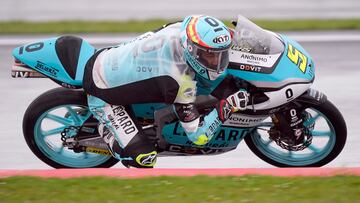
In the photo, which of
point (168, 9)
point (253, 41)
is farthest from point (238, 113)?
point (168, 9)

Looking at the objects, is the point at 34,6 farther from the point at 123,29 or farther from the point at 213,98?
the point at 213,98

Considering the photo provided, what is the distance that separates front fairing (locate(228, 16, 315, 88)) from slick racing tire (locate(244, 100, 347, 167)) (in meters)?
0.33

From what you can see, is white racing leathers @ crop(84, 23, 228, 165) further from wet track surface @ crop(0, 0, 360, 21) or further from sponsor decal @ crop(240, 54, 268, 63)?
wet track surface @ crop(0, 0, 360, 21)

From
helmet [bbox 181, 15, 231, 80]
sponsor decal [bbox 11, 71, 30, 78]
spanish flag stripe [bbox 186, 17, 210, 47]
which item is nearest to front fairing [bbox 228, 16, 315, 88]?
helmet [bbox 181, 15, 231, 80]

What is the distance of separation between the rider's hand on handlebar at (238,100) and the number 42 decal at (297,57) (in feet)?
1.57

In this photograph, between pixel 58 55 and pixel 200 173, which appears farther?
pixel 58 55

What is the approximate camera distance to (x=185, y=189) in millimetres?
6000

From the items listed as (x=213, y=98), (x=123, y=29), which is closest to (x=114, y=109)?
(x=213, y=98)

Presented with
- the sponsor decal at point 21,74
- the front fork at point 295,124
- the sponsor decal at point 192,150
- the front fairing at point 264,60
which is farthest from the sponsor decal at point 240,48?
the sponsor decal at point 21,74

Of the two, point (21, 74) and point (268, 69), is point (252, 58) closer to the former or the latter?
point (268, 69)

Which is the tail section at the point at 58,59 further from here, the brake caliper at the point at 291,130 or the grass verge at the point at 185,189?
the brake caliper at the point at 291,130

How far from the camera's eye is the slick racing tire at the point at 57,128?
23.7 ft

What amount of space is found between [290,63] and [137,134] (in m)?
1.29

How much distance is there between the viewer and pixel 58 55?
7191 mm
